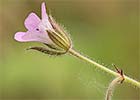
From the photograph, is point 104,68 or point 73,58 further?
point 73,58

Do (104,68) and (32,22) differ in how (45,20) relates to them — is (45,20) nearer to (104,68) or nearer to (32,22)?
(32,22)

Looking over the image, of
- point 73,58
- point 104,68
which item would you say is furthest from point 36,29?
point 73,58

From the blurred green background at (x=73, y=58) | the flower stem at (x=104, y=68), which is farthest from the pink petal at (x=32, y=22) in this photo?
the blurred green background at (x=73, y=58)

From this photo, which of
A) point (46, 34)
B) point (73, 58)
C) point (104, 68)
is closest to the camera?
point (104, 68)

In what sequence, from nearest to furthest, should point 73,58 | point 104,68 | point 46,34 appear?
point 104,68 < point 46,34 < point 73,58

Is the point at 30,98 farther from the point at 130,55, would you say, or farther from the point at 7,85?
the point at 130,55

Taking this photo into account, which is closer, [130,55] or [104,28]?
[130,55]

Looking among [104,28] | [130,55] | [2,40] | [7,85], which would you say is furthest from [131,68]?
[2,40]
